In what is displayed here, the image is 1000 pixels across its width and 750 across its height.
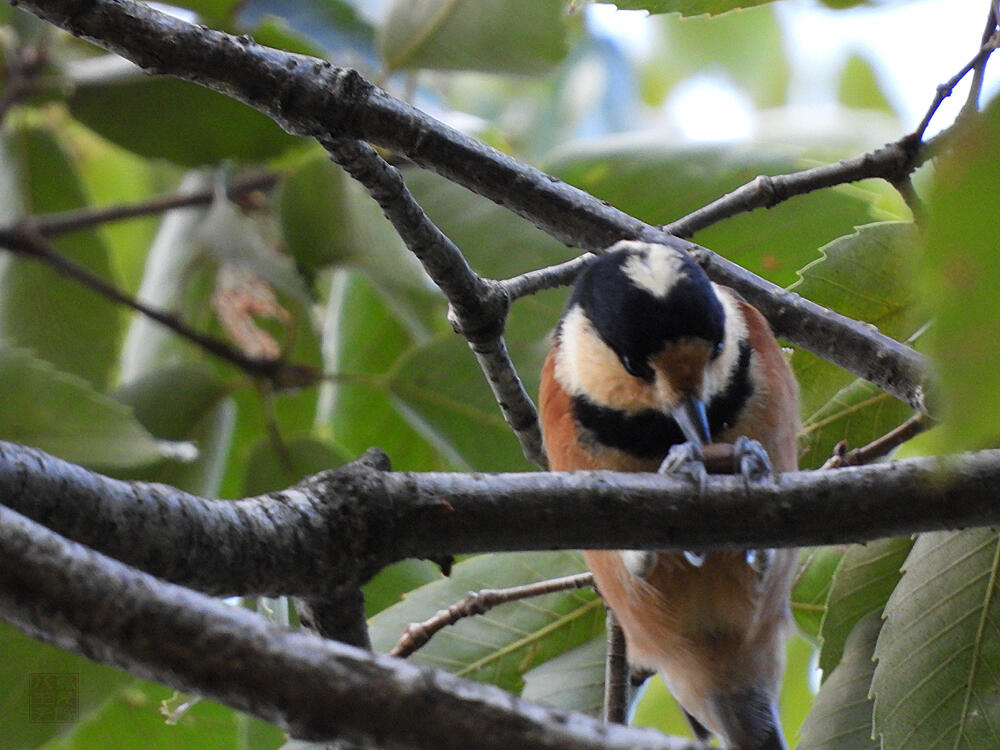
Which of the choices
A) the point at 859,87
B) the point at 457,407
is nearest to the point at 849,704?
the point at 457,407

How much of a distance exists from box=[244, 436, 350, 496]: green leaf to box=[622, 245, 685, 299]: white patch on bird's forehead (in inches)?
33.8

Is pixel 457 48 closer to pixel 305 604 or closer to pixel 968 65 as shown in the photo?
pixel 968 65

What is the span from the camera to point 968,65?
131cm

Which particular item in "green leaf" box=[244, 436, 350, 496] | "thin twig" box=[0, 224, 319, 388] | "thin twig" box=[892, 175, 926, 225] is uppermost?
"thin twig" box=[0, 224, 319, 388]

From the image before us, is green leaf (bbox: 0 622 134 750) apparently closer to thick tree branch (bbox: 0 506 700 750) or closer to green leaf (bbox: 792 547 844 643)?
thick tree branch (bbox: 0 506 700 750)

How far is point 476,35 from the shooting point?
7.46 ft

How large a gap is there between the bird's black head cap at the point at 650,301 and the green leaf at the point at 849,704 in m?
Answer: 0.47

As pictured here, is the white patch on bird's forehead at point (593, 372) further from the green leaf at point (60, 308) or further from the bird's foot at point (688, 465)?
the green leaf at point (60, 308)

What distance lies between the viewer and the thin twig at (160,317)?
95.4 inches

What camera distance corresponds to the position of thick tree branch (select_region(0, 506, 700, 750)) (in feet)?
2.32

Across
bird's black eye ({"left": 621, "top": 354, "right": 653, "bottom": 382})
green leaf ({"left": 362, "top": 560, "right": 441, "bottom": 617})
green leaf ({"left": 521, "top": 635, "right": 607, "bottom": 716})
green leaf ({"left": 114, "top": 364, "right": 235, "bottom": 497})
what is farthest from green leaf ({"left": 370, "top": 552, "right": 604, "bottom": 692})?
green leaf ({"left": 114, "top": 364, "right": 235, "bottom": 497})

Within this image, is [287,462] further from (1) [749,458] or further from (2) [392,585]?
(1) [749,458]

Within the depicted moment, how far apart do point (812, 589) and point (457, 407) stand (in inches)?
28.8

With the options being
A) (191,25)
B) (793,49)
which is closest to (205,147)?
(191,25)
